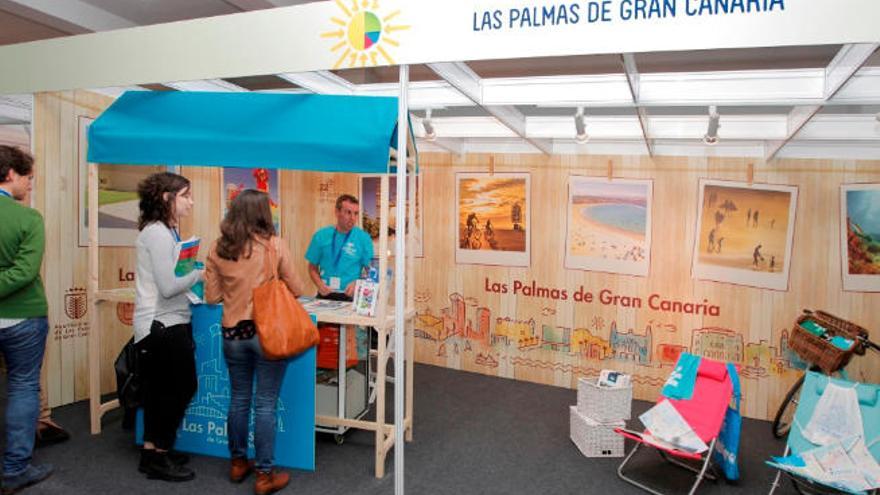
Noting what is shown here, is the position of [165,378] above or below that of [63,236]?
below

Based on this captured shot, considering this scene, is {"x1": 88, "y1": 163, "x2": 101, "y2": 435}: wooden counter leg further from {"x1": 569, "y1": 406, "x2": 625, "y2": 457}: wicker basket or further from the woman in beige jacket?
{"x1": 569, "y1": 406, "x2": 625, "y2": 457}: wicker basket

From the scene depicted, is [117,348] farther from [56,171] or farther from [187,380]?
[187,380]

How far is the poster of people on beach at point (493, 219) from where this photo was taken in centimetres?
603

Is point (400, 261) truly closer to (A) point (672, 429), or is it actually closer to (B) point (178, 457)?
(B) point (178, 457)

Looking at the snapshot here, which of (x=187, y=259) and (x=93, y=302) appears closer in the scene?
(x=187, y=259)

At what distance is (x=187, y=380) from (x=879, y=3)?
3.72 metres

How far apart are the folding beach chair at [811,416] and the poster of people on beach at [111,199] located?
5072mm

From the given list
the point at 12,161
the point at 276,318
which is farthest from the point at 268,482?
the point at 12,161

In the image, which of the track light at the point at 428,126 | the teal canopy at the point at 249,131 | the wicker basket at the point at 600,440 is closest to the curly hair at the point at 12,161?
the teal canopy at the point at 249,131

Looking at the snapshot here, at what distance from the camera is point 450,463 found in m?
3.93

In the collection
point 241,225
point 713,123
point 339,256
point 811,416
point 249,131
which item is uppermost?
point 713,123

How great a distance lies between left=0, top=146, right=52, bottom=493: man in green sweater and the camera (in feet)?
10.0

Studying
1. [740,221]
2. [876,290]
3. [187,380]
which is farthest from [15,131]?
[876,290]

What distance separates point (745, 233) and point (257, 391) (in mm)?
4170
